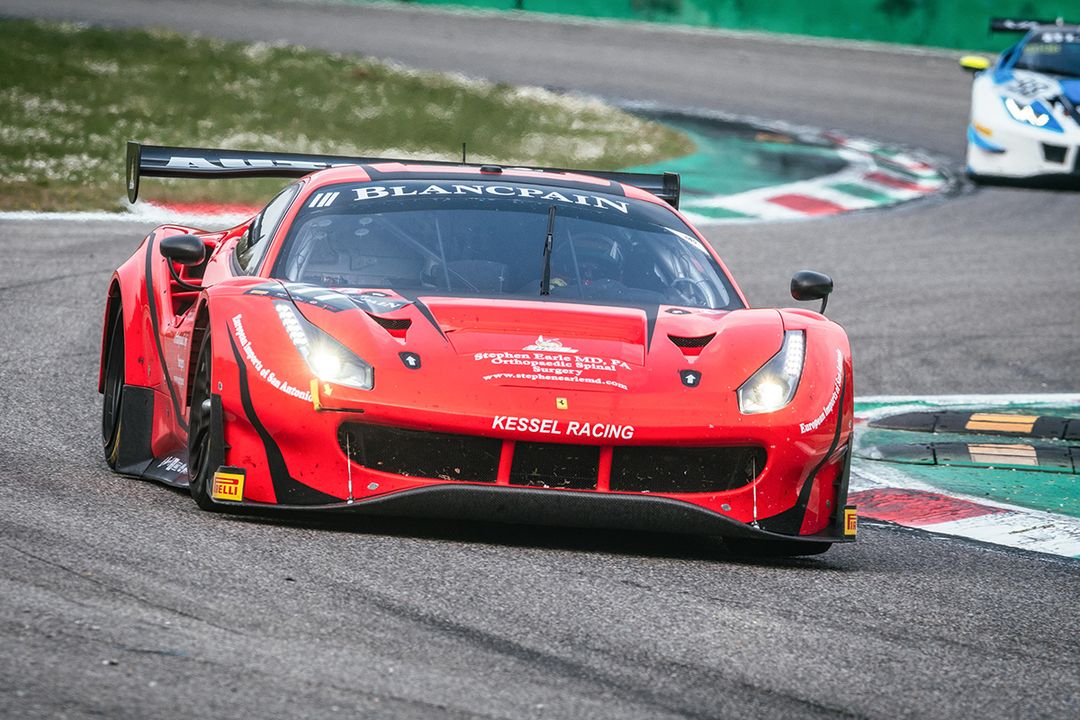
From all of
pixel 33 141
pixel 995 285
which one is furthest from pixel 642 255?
pixel 33 141

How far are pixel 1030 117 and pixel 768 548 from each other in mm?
10372

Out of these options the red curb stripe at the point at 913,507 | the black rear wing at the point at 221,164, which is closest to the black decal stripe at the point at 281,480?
the red curb stripe at the point at 913,507

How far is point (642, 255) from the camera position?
20.3 ft

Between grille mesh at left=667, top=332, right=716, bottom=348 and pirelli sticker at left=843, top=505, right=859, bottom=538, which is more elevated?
grille mesh at left=667, top=332, right=716, bottom=348

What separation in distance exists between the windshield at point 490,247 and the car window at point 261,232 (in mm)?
124

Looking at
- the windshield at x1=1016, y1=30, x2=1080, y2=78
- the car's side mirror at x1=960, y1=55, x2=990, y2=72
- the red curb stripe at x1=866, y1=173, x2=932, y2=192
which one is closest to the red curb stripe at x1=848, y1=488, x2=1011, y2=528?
the red curb stripe at x1=866, y1=173, x2=932, y2=192

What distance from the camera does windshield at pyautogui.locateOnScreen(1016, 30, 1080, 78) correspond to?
15.5 meters

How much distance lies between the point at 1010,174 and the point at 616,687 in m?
12.2

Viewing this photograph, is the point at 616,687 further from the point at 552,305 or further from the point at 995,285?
the point at 995,285

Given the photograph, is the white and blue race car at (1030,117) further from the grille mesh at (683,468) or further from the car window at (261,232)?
the grille mesh at (683,468)

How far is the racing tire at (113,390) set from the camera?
20.4 ft

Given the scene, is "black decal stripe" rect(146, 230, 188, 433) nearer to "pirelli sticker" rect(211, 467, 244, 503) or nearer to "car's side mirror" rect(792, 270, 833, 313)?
"pirelli sticker" rect(211, 467, 244, 503)

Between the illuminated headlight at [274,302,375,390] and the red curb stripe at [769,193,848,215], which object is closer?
the illuminated headlight at [274,302,375,390]

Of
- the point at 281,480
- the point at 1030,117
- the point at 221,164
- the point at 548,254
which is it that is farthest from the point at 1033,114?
the point at 281,480
